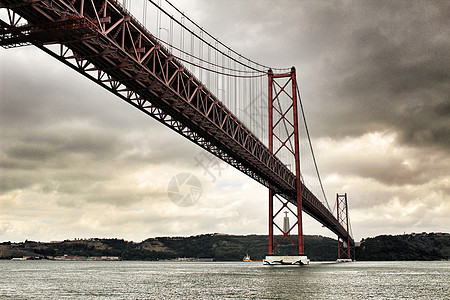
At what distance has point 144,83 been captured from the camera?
2595 centimetres

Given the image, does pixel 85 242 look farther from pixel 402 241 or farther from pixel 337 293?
pixel 337 293

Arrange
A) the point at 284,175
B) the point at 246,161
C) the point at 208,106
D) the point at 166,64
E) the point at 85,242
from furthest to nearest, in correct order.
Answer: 1. the point at 85,242
2. the point at 284,175
3. the point at 246,161
4. the point at 208,106
5. the point at 166,64

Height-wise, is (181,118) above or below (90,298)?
above

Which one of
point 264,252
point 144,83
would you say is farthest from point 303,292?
point 264,252

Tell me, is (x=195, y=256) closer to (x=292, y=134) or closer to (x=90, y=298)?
(x=292, y=134)

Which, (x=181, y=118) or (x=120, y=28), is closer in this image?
(x=120, y=28)

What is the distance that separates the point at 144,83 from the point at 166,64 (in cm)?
164

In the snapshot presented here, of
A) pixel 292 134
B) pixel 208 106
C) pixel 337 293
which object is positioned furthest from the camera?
pixel 292 134

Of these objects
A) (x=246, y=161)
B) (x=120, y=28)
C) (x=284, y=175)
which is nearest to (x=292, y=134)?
(x=284, y=175)

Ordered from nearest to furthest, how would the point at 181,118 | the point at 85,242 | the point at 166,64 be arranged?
the point at 166,64 → the point at 181,118 → the point at 85,242

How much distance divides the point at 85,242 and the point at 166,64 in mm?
184785

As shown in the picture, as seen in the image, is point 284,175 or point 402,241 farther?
point 402,241

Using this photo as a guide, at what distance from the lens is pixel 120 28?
21000 mm

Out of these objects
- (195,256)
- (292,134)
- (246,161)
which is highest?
(292,134)
